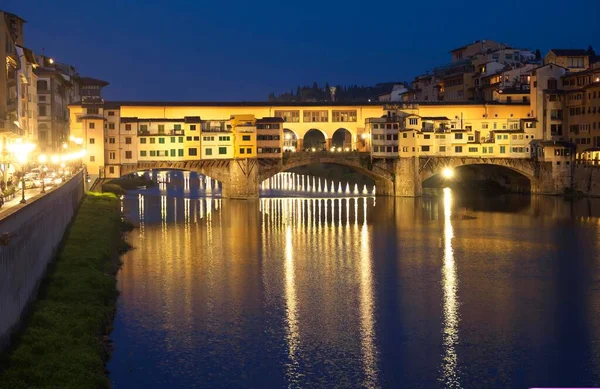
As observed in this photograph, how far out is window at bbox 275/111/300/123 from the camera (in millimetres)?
64812

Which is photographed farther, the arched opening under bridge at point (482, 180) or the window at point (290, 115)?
the arched opening under bridge at point (482, 180)

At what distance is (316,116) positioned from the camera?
65.8 m

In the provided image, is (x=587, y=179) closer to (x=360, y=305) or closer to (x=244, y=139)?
(x=244, y=139)

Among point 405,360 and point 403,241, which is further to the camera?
point 403,241

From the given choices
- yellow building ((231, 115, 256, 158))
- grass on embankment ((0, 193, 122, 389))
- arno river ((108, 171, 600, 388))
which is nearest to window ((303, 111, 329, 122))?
yellow building ((231, 115, 256, 158))

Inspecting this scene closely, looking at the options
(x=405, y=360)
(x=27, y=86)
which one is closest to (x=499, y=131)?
(x=27, y=86)

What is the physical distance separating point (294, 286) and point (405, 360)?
8.69 m

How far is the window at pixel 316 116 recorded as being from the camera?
2581 inches

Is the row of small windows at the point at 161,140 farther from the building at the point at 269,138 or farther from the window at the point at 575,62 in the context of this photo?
the window at the point at 575,62

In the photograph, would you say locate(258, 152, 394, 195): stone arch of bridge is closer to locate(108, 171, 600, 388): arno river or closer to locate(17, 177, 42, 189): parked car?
locate(108, 171, 600, 388): arno river

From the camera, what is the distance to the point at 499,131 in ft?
208

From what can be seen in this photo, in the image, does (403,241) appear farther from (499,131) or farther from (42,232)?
(499,131)

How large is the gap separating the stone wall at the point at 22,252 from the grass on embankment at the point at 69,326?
375mm

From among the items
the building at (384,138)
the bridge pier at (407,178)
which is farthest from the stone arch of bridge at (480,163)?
the building at (384,138)
